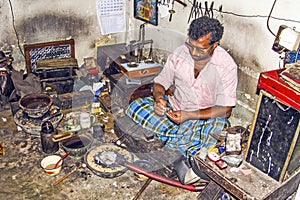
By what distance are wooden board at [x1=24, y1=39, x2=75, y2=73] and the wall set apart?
0.14 m

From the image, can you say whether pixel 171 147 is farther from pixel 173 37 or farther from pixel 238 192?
pixel 173 37

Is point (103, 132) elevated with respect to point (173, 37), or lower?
lower

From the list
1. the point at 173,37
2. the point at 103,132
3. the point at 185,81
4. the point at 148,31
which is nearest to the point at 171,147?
the point at 185,81

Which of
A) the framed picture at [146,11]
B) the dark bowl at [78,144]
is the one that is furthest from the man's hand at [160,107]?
the framed picture at [146,11]

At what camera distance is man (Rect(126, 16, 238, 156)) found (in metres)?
4.29

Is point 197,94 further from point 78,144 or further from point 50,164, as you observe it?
point 50,164

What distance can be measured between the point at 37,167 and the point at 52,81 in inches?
67.1

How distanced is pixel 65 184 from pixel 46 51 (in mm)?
2813

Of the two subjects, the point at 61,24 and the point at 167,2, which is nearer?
the point at 167,2

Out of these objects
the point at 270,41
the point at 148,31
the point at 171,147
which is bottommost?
the point at 171,147

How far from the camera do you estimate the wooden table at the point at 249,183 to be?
344 centimetres

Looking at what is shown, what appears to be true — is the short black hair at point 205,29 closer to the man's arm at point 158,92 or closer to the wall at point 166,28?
the wall at point 166,28

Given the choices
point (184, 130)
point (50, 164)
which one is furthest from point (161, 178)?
point (50, 164)

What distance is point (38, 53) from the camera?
6336mm
